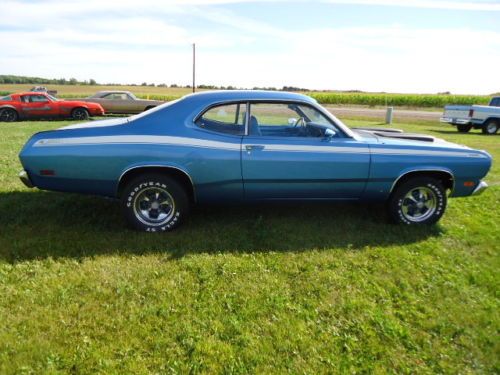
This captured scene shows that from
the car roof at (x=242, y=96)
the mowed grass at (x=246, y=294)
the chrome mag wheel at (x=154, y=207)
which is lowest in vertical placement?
the mowed grass at (x=246, y=294)

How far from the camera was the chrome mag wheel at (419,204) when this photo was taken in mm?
4367

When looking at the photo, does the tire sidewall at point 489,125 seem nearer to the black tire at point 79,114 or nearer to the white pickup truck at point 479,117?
the white pickup truck at point 479,117

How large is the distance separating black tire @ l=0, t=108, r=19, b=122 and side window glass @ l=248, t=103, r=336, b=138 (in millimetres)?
15542

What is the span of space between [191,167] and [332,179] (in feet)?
5.16

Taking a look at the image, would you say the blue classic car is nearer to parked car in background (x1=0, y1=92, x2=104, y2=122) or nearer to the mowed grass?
the mowed grass

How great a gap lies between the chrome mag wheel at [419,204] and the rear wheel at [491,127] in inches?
532

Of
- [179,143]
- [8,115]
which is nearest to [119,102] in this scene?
[8,115]

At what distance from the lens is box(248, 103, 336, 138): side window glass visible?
4.10 metres

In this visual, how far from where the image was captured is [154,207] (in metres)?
4.08

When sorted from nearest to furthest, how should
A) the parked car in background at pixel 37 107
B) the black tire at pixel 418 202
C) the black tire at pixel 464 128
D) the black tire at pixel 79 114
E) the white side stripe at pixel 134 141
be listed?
the white side stripe at pixel 134 141, the black tire at pixel 418 202, the parked car in background at pixel 37 107, the black tire at pixel 79 114, the black tire at pixel 464 128

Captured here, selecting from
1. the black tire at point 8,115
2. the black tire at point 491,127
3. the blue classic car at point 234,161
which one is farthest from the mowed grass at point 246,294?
the black tire at point 8,115

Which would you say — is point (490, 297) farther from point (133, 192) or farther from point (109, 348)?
point (133, 192)

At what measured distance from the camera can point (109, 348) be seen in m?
2.36

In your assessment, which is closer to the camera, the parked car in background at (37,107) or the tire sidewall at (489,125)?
the tire sidewall at (489,125)
